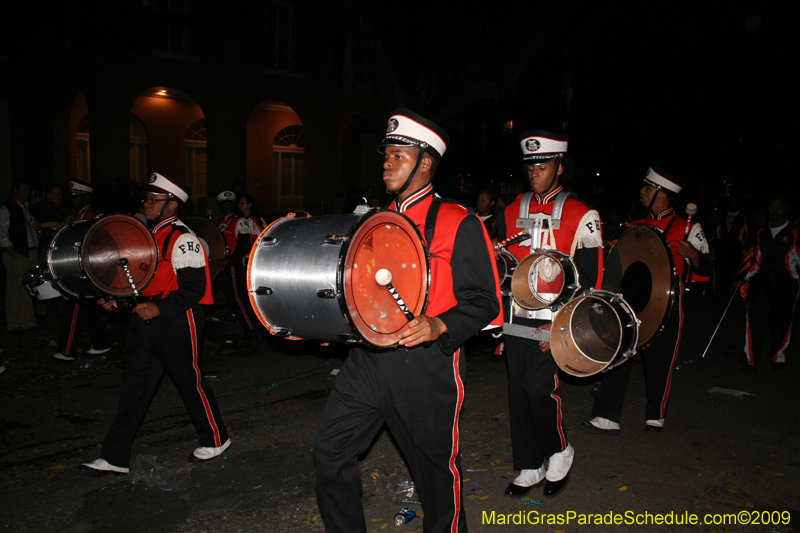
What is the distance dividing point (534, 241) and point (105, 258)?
3.32 m

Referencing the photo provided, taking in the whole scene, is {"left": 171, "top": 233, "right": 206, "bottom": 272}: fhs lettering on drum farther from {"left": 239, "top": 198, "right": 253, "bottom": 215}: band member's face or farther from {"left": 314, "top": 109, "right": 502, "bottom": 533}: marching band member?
{"left": 239, "top": 198, "right": 253, "bottom": 215}: band member's face

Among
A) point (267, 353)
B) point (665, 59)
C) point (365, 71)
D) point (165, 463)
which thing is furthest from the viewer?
point (665, 59)

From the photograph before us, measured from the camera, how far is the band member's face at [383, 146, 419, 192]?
294cm

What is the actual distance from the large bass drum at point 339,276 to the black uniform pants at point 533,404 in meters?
1.46

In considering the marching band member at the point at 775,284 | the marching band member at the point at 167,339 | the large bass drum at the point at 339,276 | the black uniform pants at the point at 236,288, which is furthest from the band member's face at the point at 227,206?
the marching band member at the point at 775,284

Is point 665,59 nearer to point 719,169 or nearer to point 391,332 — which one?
point 719,169

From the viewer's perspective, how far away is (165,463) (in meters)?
4.47

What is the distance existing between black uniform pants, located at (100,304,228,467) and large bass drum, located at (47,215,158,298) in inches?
13.9

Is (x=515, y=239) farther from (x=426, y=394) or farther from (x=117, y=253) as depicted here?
(x=117, y=253)

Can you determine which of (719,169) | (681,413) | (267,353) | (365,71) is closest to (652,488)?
(681,413)

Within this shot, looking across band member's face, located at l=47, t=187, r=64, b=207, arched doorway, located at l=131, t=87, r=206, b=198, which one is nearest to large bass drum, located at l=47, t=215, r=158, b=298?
band member's face, located at l=47, t=187, r=64, b=207

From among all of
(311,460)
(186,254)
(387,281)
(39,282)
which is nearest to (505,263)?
(387,281)

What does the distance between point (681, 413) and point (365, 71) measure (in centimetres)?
913

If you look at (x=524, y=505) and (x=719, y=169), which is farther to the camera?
(x=719, y=169)
